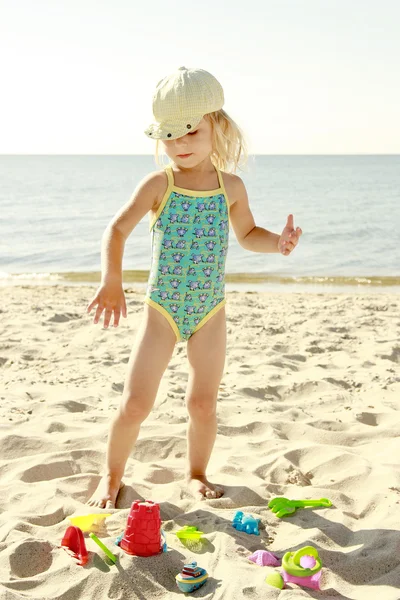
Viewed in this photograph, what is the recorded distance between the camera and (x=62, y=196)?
3391 cm

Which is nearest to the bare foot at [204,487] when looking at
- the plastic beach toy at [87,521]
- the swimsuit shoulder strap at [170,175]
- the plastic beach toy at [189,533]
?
the plastic beach toy at [189,533]

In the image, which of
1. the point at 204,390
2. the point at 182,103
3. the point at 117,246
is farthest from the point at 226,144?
the point at 204,390

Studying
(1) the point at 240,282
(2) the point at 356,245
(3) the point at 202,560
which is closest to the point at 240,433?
(3) the point at 202,560

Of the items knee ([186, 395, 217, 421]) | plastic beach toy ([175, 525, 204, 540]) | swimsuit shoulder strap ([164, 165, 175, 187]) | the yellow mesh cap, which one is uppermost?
the yellow mesh cap

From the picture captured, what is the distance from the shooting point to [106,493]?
3.36 meters

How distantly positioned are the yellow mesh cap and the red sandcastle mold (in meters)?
1.59

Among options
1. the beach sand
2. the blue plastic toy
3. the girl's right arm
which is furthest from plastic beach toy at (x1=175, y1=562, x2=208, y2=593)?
the girl's right arm

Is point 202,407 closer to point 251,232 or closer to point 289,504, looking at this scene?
point 289,504

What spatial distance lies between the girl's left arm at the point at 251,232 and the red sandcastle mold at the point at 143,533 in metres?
1.37

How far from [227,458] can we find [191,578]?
4.71 feet

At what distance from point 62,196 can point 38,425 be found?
30.6 meters

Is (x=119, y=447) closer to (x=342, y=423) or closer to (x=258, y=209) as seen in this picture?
(x=342, y=423)

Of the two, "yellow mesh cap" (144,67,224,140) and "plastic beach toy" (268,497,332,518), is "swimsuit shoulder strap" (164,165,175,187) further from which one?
"plastic beach toy" (268,497,332,518)

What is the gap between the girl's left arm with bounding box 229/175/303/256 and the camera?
11.3ft
